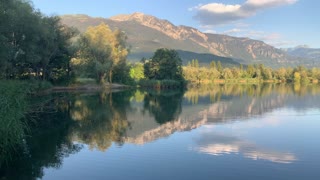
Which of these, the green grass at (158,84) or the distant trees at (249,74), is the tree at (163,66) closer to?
the green grass at (158,84)

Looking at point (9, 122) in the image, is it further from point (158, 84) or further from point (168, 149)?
point (158, 84)

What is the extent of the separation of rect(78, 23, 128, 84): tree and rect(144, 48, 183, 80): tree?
17.8m

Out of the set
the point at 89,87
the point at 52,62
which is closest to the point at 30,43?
the point at 52,62

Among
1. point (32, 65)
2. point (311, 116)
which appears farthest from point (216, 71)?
point (311, 116)

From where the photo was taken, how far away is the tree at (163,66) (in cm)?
9931

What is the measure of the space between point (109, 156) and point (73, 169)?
2.54 m

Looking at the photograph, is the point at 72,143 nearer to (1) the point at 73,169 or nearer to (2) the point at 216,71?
(1) the point at 73,169

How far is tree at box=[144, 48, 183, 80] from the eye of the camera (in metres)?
99.3

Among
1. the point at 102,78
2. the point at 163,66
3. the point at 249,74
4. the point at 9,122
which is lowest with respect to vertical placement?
the point at 9,122

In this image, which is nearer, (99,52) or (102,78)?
(99,52)

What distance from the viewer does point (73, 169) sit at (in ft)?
50.1

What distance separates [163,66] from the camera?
9894 cm

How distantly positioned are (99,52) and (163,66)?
25.6 metres

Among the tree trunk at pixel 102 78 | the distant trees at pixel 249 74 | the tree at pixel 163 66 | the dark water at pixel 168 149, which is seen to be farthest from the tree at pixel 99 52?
the distant trees at pixel 249 74
